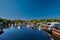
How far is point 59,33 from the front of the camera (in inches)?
235

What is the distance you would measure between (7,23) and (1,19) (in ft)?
4.77

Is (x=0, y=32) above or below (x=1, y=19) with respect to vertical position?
below

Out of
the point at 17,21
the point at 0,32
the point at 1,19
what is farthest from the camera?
the point at 17,21

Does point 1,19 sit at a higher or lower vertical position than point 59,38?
higher

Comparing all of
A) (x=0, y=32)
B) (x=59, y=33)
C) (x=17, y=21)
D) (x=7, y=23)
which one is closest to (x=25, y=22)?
(x=17, y=21)

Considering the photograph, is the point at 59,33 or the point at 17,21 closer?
the point at 59,33

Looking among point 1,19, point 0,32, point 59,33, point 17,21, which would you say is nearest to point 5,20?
point 1,19

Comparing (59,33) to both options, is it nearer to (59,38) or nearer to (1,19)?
(59,38)

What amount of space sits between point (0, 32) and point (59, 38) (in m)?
5.69

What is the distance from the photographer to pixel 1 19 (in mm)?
20734

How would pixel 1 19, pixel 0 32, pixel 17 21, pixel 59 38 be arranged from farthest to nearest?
pixel 17 21 < pixel 1 19 < pixel 0 32 < pixel 59 38

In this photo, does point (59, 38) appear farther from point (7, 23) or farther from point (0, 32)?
point (7, 23)

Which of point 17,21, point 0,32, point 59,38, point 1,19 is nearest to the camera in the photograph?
point 59,38

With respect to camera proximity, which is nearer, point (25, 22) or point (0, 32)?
point (0, 32)
